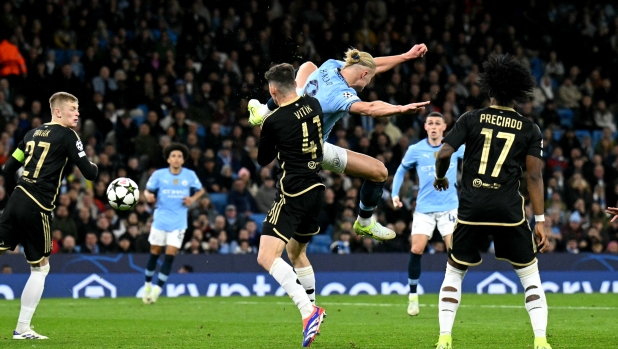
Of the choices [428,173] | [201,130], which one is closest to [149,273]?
[428,173]

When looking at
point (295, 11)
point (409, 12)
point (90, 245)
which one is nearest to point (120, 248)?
point (90, 245)

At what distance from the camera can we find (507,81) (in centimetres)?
790

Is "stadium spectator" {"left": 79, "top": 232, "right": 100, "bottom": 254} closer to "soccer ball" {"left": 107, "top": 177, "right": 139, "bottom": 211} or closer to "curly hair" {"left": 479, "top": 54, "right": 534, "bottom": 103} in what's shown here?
"soccer ball" {"left": 107, "top": 177, "right": 139, "bottom": 211}

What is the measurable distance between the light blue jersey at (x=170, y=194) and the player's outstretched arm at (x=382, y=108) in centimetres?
780

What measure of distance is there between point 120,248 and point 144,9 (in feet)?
21.0

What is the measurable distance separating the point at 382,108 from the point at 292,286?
1743 millimetres

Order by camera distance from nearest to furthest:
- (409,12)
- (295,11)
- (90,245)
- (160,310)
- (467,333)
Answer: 1. (467,333)
2. (160,310)
3. (90,245)
4. (295,11)
5. (409,12)

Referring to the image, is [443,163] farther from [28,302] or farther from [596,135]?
[596,135]

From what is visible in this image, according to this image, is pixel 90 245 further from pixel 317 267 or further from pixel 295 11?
pixel 295 11

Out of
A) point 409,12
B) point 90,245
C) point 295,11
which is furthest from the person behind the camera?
point 409,12

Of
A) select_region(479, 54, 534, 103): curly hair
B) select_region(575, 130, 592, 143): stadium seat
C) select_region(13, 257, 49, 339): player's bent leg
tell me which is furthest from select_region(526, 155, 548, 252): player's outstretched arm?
select_region(575, 130, 592, 143): stadium seat

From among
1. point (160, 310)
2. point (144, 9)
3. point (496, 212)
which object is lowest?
point (160, 310)

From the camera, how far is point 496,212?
774cm

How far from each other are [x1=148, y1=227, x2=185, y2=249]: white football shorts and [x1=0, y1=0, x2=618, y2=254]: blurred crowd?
2.12 m
